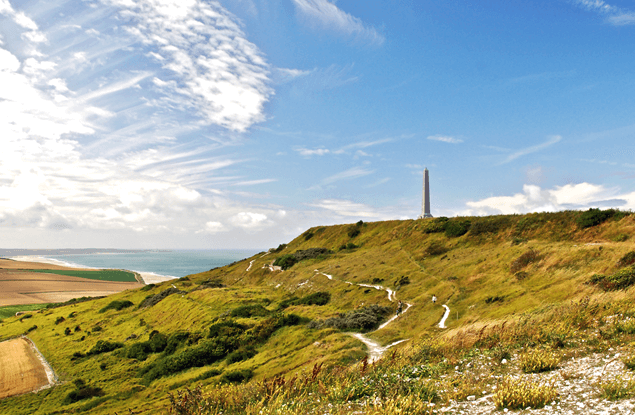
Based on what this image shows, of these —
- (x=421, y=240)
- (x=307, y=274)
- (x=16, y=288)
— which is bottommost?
(x=16, y=288)

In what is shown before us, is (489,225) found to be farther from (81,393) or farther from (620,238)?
(81,393)

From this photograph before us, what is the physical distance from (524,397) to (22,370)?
183 feet

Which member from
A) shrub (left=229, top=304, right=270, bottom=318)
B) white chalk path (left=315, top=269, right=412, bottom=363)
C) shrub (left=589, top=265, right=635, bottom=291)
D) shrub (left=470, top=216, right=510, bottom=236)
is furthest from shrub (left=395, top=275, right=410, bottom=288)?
shrub (left=589, top=265, right=635, bottom=291)

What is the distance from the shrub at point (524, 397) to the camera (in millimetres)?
8898

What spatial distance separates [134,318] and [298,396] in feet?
202

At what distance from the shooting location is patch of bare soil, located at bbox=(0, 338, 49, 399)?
34869 millimetres

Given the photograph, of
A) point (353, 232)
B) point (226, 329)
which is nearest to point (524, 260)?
point (226, 329)

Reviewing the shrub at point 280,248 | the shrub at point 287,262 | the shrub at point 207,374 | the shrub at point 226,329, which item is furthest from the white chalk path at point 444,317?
the shrub at point 280,248

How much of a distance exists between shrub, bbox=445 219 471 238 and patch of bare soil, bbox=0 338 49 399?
61530 mm

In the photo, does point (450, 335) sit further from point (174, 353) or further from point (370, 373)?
point (174, 353)

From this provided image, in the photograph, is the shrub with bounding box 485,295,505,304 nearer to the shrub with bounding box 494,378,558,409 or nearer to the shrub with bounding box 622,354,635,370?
the shrub with bounding box 622,354,635,370

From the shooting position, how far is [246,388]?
533 inches

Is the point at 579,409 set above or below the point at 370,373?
above

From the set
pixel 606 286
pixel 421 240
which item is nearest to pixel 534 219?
pixel 421 240
